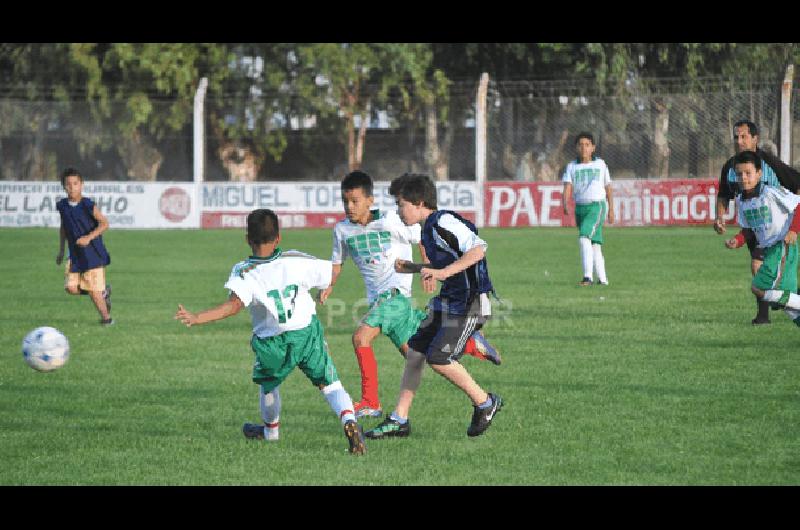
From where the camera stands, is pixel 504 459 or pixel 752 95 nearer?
pixel 504 459

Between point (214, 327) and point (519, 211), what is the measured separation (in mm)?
17897

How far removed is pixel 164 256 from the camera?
Result: 21.7 m

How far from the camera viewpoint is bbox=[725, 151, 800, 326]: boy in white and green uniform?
9547 millimetres

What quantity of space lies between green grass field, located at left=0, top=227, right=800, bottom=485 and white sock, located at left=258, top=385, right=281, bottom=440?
0.15 metres

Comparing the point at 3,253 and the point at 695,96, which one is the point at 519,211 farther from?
the point at 3,253

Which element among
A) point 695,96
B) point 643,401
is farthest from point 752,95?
point 643,401

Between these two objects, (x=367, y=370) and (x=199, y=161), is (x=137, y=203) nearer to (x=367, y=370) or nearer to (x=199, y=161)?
(x=199, y=161)

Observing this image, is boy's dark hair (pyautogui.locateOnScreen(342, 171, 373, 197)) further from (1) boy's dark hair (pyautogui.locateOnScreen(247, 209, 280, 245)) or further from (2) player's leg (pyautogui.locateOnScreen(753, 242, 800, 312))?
(2) player's leg (pyautogui.locateOnScreen(753, 242, 800, 312))

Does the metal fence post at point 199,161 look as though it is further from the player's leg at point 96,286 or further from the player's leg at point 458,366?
the player's leg at point 458,366

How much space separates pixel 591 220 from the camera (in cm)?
1642

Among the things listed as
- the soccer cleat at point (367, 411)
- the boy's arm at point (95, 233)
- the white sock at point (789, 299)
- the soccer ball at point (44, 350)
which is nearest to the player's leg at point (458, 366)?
the soccer cleat at point (367, 411)

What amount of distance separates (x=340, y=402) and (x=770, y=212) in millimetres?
5025

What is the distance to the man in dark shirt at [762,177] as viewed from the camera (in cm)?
1102

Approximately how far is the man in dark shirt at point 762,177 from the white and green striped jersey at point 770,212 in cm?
62
